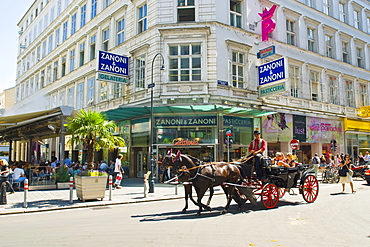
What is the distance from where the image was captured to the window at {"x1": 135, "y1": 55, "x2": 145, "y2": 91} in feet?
70.8

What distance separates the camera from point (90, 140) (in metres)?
13.3

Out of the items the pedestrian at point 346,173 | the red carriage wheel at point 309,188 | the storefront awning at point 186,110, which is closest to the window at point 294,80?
the storefront awning at point 186,110

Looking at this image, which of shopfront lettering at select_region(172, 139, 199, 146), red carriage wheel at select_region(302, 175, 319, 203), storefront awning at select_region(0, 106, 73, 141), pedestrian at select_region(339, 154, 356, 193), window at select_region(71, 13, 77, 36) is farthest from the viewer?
window at select_region(71, 13, 77, 36)

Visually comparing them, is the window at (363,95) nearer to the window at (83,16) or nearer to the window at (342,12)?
the window at (342,12)

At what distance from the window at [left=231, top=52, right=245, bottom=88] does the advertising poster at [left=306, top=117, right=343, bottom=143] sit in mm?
7868

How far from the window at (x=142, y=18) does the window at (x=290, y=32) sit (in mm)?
11374

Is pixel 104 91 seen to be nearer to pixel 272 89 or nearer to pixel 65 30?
pixel 65 30

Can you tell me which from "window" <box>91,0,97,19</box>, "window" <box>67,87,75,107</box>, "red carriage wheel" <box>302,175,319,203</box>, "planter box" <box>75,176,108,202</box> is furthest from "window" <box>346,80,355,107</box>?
"window" <box>67,87,75,107</box>

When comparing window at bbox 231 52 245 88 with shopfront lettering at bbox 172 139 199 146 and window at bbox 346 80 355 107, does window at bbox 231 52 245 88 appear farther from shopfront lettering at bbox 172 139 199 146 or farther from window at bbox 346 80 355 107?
window at bbox 346 80 355 107

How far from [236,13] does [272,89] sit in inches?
236

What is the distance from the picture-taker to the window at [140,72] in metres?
21.6

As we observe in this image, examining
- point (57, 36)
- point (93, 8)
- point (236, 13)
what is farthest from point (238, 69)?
point (57, 36)

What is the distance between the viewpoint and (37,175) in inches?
642

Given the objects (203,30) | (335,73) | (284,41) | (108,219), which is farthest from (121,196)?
(335,73)
